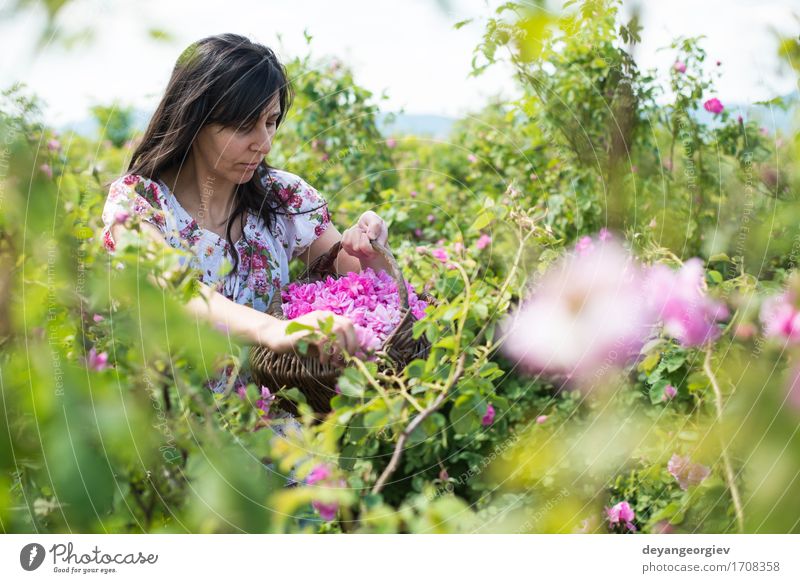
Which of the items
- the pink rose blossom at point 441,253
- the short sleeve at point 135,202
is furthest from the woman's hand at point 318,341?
the pink rose blossom at point 441,253

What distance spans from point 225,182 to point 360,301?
0.30m

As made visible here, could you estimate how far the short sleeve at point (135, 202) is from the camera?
3.22 feet

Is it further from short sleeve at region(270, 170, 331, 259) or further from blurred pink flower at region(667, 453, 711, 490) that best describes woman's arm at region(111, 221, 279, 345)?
blurred pink flower at region(667, 453, 711, 490)

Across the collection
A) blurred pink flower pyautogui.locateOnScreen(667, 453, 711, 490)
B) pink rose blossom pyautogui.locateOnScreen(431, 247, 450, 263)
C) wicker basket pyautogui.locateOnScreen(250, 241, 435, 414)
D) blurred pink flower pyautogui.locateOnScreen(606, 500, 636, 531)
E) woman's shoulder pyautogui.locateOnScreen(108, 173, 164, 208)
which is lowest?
blurred pink flower pyautogui.locateOnScreen(606, 500, 636, 531)

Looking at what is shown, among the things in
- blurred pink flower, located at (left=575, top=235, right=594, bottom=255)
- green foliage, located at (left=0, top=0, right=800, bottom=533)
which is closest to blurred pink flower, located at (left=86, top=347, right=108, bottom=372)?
green foliage, located at (left=0, top=0, right=800, bottom=533)

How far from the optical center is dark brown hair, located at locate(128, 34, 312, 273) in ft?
3.32

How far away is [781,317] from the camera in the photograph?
28.8 inches

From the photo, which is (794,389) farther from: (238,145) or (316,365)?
(238,145)

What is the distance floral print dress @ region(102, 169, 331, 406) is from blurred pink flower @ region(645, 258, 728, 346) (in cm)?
51

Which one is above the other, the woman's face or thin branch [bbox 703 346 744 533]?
the woman's face
